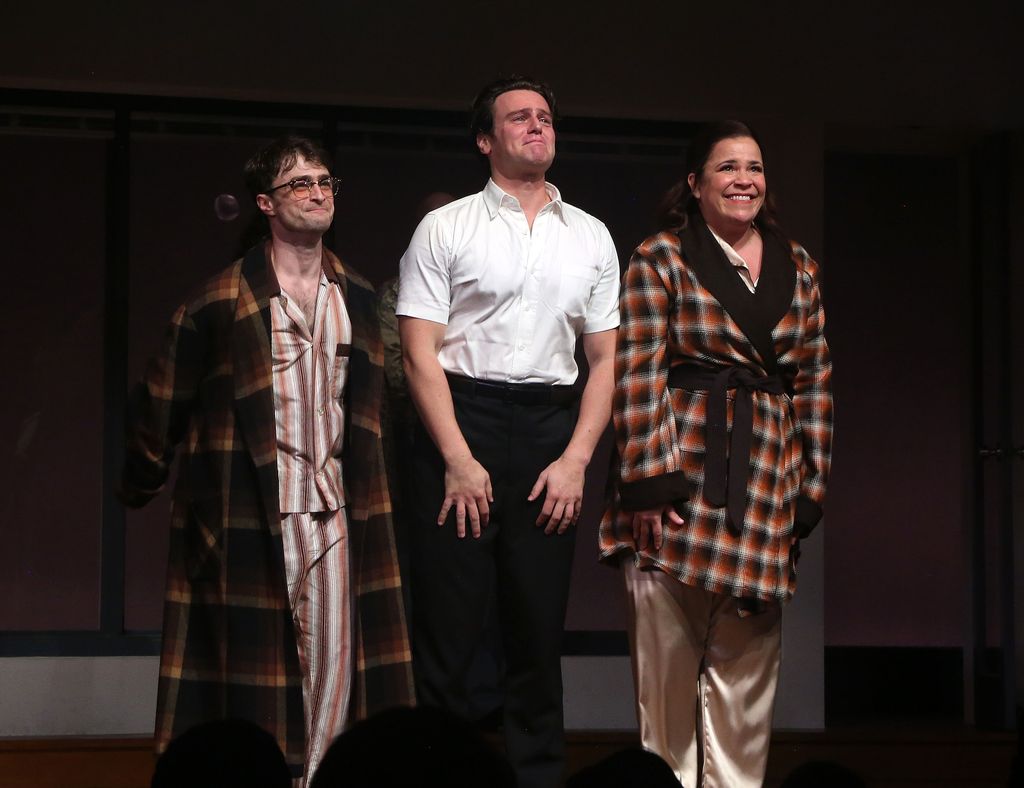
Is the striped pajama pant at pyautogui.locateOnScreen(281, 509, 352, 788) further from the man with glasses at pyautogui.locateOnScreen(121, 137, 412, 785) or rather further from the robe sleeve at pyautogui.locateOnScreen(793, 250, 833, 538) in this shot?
the robe sleeve at pyautogui.locateOnScreen(793, 250, 833, 538)

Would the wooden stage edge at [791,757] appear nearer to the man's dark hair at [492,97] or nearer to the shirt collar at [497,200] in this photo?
the shirt collar at [497,200]

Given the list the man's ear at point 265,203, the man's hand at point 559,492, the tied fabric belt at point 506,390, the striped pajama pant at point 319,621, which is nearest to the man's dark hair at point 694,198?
the tied fabric belt at point 506,390

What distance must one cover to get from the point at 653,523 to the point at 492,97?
1025 mm

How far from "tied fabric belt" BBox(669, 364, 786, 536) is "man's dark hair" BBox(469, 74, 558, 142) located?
0.73m

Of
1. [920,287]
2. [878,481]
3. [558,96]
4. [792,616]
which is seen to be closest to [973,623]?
[792,616]

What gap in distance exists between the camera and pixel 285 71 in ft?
15.3

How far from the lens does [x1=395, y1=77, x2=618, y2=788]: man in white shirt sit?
325 cm

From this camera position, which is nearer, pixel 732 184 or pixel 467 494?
pixel 467 494

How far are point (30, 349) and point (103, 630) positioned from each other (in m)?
1.62

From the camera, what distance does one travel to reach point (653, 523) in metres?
3.24

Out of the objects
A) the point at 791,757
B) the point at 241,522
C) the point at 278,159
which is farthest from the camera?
the point at 791,757

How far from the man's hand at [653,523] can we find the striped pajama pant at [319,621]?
67cm

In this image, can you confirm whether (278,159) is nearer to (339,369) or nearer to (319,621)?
(339,369)

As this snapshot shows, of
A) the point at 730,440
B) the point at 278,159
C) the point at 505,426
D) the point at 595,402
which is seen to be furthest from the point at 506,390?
the point at 278,159
